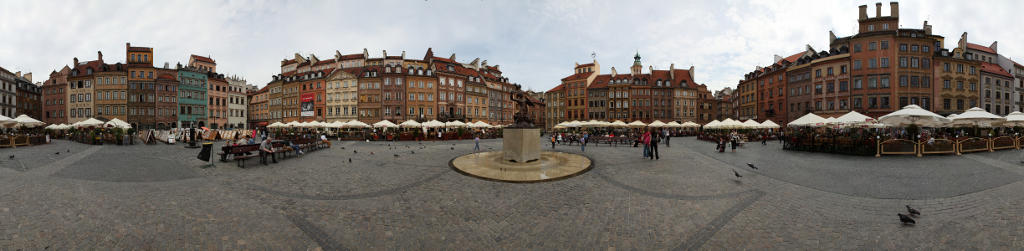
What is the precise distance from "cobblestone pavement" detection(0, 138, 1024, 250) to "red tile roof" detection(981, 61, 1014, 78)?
54068 millimetres

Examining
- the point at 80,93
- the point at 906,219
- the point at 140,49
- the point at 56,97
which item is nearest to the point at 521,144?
the point at 906,219

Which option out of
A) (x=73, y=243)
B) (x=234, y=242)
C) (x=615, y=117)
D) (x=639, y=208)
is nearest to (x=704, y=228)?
(x=639, y=208)

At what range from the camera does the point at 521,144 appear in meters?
11.9

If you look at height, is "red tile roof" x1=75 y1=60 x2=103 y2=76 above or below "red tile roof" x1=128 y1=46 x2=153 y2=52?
below

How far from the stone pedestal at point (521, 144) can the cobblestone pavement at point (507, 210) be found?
2788 mm

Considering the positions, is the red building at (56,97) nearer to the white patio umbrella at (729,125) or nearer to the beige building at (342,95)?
the beige building at (342,95)

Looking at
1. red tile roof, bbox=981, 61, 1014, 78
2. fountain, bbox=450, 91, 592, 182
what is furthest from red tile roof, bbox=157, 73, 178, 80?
red tile roof, bbox=981, 61, 1014, 78

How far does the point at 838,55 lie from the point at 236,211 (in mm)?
56219

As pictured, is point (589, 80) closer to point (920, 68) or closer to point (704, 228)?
point (920, 68)

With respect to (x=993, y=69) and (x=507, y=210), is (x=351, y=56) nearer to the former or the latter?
(x=507, y=210)

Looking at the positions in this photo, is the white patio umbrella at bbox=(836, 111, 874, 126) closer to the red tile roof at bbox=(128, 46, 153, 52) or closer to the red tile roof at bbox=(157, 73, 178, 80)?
the red tile roof at bbox=(157, 73, 178, 80)

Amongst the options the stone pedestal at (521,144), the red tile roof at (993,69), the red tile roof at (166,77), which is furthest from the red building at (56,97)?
the red tile roof at (993,69)

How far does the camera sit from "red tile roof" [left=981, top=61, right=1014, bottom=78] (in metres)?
40.4

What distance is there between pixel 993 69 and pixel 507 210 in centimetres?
7303
